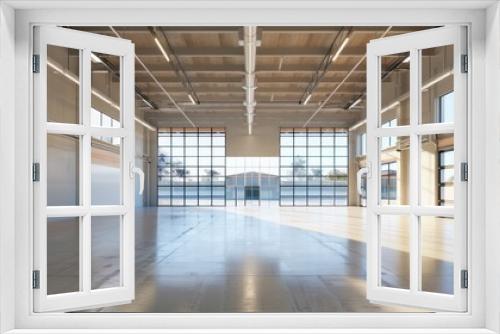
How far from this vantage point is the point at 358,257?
319 inches

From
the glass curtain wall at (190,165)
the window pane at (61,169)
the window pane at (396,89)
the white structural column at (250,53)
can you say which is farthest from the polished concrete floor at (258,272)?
the glass curtain wall at (190,165)

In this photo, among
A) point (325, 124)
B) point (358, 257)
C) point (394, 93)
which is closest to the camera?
point (358, 257)

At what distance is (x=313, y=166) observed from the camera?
28.7m

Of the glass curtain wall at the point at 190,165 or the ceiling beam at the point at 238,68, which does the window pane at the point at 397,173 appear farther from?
the glass curtain wall at the point at 190,165

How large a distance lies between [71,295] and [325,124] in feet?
84.5

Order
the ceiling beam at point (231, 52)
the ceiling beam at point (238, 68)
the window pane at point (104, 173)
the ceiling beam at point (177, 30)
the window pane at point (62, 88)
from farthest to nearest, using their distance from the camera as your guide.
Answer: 1. the window pane at point (104, 173)
2. the ceiling beam at point (238, 68)
3. the window pane at point (62, 88)
4. the ceiling beam at point (231, 52)
5. the ceiling beam at point (177, 30)

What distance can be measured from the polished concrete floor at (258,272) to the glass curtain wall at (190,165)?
16707 millimetres

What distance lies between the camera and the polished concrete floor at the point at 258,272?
4.72 meters

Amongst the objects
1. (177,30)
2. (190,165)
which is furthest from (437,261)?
(190,165)

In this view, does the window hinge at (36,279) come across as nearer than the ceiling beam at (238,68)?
Yes
